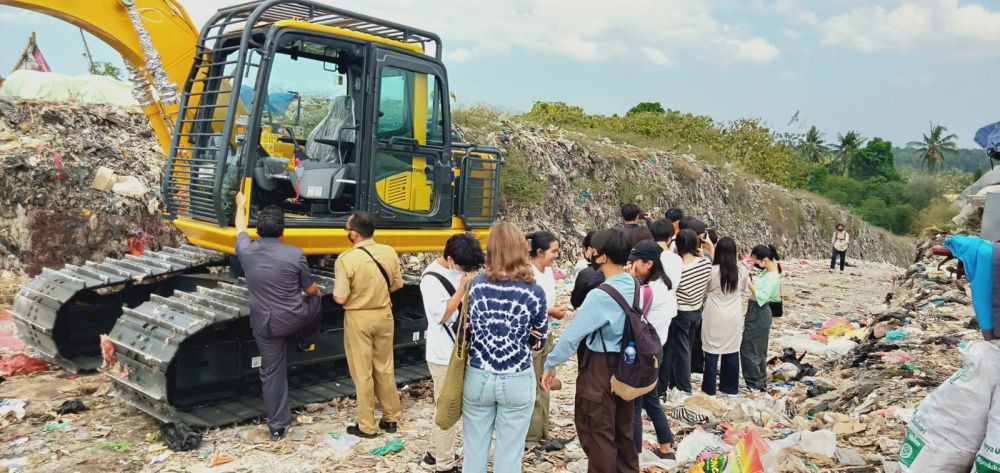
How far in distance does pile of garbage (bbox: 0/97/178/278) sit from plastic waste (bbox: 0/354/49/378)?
3.26 m

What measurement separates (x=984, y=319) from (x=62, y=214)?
33.3 ft

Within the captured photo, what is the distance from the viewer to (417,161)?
244 inches

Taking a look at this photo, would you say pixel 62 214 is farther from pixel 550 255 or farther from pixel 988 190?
pixel 988 190

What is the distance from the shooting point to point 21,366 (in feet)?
20.9

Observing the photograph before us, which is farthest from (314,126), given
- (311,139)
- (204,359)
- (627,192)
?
(627,192)

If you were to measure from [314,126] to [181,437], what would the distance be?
267 cm

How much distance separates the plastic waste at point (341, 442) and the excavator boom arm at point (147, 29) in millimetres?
2952

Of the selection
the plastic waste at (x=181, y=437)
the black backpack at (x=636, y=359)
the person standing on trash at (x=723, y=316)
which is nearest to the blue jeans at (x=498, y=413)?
the black backpack at (x=636, y=359)

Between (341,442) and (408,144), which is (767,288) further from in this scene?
(341,442)

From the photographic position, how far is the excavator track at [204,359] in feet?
16.0

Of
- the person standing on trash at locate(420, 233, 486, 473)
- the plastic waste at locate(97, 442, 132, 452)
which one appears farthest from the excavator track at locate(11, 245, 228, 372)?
the person standing on trash at locate(420, 233, 486, 473)

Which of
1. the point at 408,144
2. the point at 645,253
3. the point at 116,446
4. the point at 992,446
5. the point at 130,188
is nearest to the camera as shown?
the point at 992,446

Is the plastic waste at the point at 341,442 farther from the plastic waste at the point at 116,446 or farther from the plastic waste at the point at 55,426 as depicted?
the plastic waste at the point at 55,426

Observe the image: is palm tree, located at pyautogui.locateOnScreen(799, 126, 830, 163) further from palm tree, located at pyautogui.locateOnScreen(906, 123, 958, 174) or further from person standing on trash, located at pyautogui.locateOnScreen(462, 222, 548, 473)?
person standing on trash, located at pyautogui.locateOnScreen(462, 222, 548, 473)
